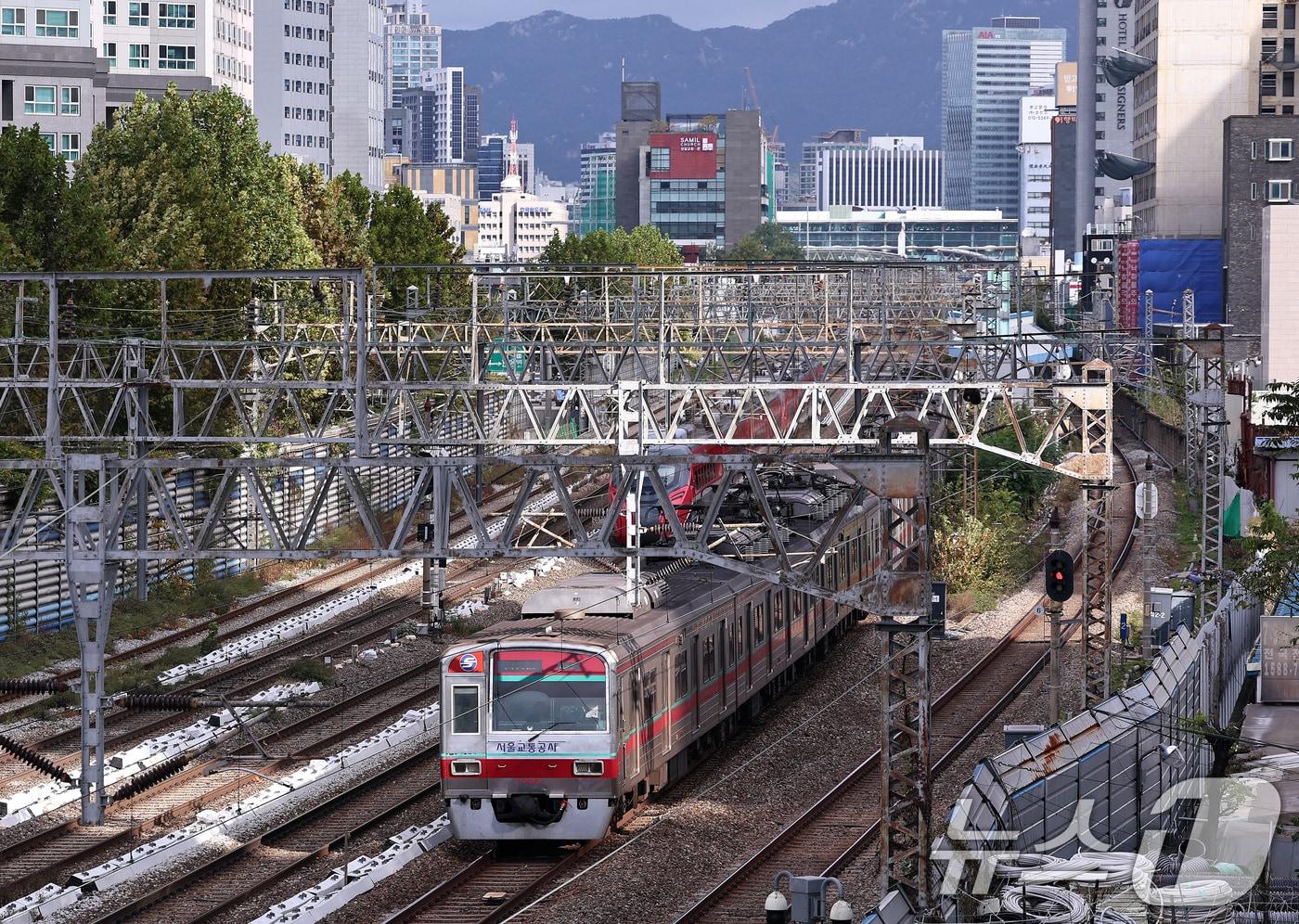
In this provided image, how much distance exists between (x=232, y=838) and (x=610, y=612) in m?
4.79

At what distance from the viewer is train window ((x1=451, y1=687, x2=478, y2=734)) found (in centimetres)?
1967

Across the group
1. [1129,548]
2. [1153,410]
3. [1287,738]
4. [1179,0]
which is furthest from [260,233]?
[1179,0]

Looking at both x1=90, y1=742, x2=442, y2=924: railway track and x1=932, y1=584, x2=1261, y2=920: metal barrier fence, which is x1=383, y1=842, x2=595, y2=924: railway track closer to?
x1=90, y1=742, x2=442, y2=924: railway track

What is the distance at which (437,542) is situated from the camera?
826 inches

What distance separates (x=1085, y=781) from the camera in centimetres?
1794

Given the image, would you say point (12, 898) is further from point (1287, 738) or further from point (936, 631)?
point (1287, 738)

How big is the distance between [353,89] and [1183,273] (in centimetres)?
8136

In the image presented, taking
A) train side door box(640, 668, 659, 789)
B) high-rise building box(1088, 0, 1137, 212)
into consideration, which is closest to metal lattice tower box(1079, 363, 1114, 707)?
train side door box(640, 668, 659, 789)

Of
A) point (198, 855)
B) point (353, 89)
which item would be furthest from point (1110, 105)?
point (198, 855)

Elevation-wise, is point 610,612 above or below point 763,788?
above

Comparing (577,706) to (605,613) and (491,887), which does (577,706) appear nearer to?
(605,613)

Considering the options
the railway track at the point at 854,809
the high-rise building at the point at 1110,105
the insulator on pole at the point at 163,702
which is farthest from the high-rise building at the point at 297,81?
the insulator on pole at the point at 163,702

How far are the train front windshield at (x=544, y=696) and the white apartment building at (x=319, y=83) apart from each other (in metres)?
121

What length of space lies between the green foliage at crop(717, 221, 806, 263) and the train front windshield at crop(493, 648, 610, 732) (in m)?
144
